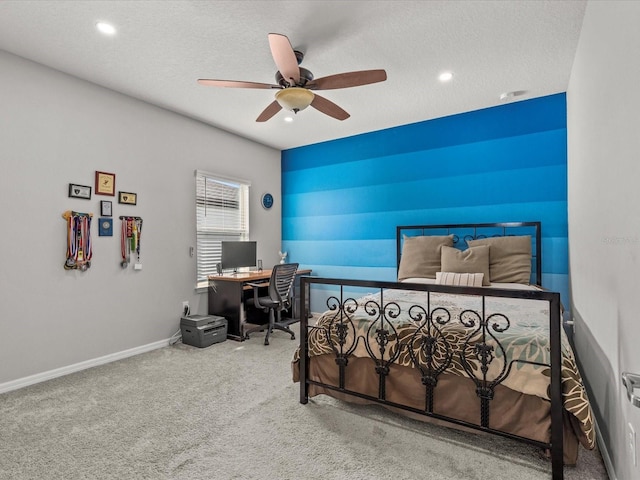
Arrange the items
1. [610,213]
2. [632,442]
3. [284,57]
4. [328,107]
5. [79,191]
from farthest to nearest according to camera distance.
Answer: [79,191] → [328,107] → [284,57] → [610,213] → [632,442]

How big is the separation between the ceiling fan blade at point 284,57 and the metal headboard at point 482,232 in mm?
2475

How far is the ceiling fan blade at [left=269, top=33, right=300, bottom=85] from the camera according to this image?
201 cm

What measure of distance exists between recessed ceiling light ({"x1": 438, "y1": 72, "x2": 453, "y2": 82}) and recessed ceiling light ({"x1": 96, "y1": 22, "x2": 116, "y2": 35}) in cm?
263

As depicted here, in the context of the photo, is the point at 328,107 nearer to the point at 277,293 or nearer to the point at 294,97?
the point at 294,97

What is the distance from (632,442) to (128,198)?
157 inches

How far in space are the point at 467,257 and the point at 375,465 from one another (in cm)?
228

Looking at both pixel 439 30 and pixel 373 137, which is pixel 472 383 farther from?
pixel 373 137

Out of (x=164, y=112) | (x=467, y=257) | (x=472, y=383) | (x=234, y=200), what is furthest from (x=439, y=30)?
(x=234, y=200)

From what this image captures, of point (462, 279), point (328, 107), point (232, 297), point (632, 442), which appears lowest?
point (632, 442)

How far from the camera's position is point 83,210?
10.1 feet

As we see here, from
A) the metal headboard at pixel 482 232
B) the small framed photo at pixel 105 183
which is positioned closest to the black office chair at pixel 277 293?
the metal headboard at pixel 482 232

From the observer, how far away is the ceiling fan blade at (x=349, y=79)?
232 centimetres

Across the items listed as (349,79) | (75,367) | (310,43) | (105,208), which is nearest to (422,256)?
(349,79)

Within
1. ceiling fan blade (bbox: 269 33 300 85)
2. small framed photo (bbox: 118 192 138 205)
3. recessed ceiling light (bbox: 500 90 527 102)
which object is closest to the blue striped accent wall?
recessed ceiling light (bbox: 500 90 527 102)
